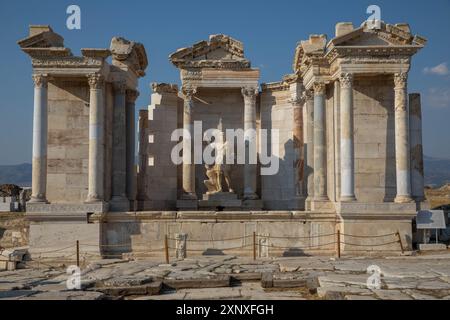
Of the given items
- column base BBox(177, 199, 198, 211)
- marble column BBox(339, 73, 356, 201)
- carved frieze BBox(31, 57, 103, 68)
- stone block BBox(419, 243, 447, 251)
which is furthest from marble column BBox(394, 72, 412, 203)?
carved frieze BBox(31, 57, 103, 68)

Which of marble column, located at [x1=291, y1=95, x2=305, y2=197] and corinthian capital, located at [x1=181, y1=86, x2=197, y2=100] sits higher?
corinthian capital, located at [x1=181, y1=86, x2=197, y2=100]

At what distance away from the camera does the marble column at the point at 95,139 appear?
1948 centimetres

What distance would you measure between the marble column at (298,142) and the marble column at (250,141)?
1.77 m

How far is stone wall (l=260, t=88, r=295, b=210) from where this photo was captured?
25141mm

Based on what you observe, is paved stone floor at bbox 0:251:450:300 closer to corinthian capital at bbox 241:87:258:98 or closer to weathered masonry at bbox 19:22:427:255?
weathered masonry at bbox 19:22:427:255

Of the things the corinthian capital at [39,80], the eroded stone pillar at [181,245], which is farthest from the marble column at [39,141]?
the eroded stone pillar at [181,245]

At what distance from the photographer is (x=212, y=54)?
80.2 feet

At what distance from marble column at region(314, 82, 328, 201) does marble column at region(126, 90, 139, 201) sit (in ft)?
23.0

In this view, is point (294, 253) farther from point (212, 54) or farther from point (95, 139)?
point (212, 54)

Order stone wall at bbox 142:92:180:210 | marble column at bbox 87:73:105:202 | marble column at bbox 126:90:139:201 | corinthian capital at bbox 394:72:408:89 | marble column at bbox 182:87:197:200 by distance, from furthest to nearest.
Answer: stone wall at bbox 142:92:180:210 < marble column at bbox 182:87:197:200 < marble column at bbox 126:90:139:201 < marble column at bbox 87:73:105:202 < corinthian capital at bbox 394:72:408:89

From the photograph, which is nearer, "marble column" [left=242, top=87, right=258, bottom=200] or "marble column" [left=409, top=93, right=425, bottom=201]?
"marble column" [left=409, top=93, right=425, bottom=201]

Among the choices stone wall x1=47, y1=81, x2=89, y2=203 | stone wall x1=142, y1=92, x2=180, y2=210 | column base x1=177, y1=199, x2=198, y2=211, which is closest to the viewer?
stone wall x1=47, y1=81, x2=89, y2=203

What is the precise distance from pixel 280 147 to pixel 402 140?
7.31 metres
